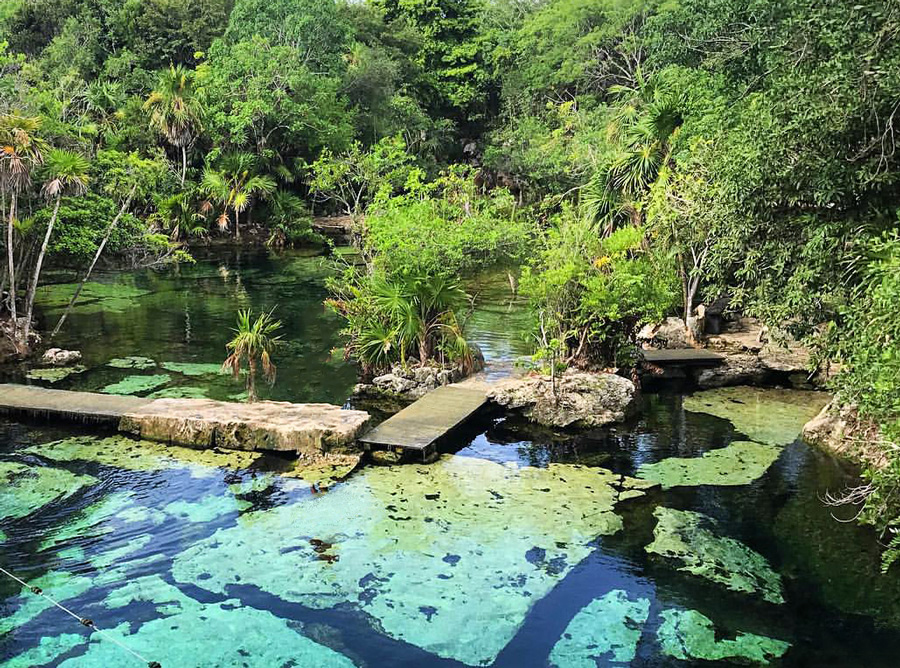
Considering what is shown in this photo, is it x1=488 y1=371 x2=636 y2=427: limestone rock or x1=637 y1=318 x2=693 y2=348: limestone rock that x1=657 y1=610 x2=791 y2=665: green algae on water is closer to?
x1=488 y1=371 x2=636 y2=427: limestone rock

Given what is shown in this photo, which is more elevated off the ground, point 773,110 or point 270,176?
point 270,176

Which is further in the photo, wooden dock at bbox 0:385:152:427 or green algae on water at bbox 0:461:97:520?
wooden dock at bbox 0:385:152:427

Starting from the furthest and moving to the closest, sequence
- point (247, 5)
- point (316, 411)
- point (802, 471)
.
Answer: point (247, 5)
point (316, 411)
point (802, 471)

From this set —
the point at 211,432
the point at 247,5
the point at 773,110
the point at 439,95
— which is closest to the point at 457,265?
the point at 211,432

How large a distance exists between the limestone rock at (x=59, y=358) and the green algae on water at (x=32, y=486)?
520cm

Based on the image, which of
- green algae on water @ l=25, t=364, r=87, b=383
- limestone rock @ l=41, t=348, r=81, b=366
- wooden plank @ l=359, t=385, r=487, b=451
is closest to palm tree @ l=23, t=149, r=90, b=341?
limestone rock @ l=41, t=348, r=81, b=366

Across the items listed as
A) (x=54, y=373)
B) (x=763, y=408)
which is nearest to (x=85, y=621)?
(x=54, y=373)

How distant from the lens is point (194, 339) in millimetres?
16641

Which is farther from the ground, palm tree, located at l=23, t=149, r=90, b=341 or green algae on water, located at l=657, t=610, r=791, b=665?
palm tree, located at l=23, t=149, r=90, b=341

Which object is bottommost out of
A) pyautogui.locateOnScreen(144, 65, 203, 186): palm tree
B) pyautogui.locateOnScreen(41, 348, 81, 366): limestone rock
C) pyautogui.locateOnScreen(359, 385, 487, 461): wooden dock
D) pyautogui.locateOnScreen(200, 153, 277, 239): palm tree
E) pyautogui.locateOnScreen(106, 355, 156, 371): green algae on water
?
pyautogui.locateOnScreen(359, 385, 487, 461): wooden dock

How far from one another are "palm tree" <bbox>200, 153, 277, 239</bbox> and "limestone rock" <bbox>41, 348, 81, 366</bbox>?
16.8 m

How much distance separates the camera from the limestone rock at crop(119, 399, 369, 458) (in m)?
9.68

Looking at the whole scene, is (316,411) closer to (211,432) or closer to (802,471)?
(211,432)

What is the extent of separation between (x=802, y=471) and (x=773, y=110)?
14.9 ft
